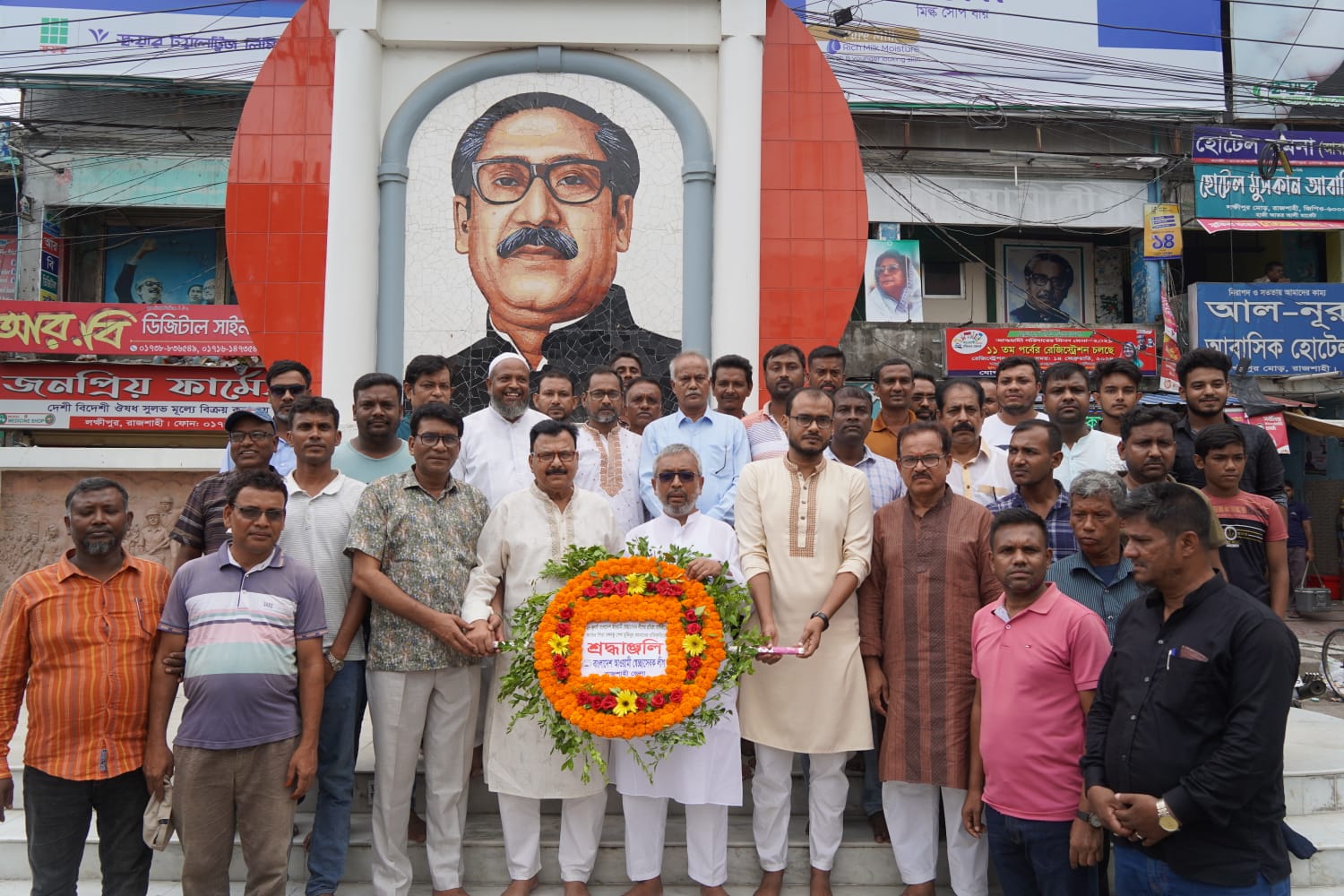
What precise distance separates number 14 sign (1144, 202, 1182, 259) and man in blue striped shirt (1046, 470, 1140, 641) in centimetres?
1331

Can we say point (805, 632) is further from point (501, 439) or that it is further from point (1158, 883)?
point (501, 439)

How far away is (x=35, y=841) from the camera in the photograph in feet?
12.1

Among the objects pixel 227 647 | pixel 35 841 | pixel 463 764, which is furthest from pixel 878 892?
pixel 35 841

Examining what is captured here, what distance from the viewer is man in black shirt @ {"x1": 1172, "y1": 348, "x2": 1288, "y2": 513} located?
4711 mm

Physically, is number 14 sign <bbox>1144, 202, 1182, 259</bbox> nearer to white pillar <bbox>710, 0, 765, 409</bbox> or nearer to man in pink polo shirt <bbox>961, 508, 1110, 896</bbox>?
white pillar <bbox>710, 0, 765, 409</bbox>

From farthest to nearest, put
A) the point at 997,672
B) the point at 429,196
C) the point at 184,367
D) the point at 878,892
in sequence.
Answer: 1. the point at 184,367
2. the point at 429,196
3. the point at 878,892
4. the point at 997,672

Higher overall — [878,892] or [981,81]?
[981,81]

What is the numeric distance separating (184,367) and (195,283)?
7.14 ft

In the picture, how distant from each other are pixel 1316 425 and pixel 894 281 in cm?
613

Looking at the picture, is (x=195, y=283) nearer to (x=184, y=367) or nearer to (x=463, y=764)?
(x=184, y=367)

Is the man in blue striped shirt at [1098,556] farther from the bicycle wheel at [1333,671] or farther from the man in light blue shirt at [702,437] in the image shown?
the bicycle wheel at [1333,671]

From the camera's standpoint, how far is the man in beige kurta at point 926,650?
4.09 meters

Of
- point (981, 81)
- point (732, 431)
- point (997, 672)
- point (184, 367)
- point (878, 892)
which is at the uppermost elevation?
point (981, 81)

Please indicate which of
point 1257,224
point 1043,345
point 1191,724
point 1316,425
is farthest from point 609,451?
point 1257,224
